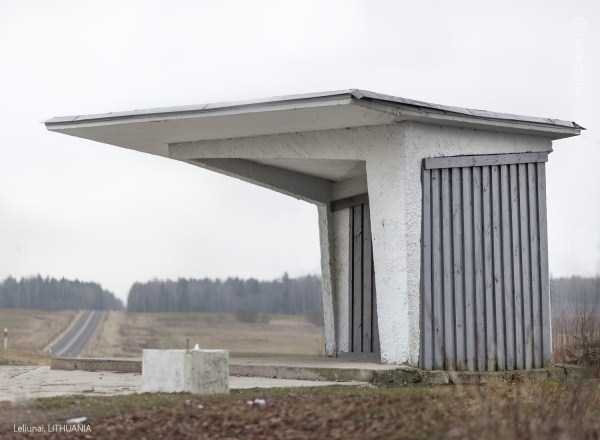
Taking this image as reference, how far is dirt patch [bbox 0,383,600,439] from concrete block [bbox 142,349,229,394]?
8.7 inches

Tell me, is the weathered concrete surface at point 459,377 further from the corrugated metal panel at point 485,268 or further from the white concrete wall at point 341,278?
the white concrete wall at point 341,278

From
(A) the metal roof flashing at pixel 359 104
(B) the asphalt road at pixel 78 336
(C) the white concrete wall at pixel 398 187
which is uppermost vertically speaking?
(A) the metal roof flashing at pixel 359 104

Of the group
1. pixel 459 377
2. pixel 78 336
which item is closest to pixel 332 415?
pixel 459 377

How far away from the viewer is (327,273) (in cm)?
1600

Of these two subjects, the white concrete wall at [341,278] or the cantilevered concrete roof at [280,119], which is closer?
the cantilevered concrete roof at [280,119]

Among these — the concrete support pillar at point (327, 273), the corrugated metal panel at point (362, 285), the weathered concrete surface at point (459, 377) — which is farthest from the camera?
the concrete support pillar at point (327, 273)

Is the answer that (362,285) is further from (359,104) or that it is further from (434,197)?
(359,104)

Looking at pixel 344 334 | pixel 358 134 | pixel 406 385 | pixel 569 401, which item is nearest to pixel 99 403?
pixel 406 385

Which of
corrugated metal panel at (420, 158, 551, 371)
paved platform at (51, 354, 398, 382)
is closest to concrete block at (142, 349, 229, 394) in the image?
paved platform at (51, 354, 398, 382)

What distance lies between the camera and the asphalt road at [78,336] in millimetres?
37297

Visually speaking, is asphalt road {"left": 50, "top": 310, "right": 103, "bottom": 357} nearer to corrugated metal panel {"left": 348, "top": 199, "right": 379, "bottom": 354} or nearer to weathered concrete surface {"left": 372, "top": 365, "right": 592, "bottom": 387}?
corrugated metal panel {"left": 348, "top": 199, "right": 379, "bottom": 354}

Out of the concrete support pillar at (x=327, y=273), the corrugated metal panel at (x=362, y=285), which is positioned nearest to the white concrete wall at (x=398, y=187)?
the corrugated metal panel at (x=362, y=285)

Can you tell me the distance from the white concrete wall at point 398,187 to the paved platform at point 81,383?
1376 mm

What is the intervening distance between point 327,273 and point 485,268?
14.0ft
